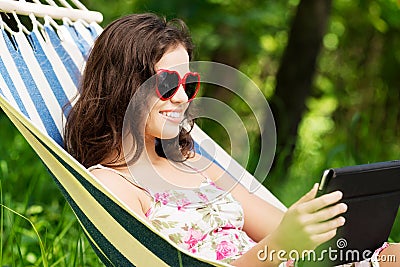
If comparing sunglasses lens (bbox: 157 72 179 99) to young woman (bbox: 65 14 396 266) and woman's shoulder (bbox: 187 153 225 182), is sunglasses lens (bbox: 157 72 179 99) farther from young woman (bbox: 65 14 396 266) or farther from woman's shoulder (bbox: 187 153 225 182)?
woman's shoulder (bbox: 187 153 225 182)

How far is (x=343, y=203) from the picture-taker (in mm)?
1477

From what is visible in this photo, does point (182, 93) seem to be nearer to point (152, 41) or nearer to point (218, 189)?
point (152, 41)

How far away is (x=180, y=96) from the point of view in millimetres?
1855

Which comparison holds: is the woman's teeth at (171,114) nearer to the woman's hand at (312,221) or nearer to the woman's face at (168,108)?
the woman's face at (168,108)

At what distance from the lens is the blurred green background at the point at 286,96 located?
271 cm

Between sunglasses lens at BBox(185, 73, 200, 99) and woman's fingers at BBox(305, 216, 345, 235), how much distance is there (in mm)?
576

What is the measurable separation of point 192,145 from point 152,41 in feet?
1.31

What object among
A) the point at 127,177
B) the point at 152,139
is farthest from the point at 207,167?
the point at 127,177

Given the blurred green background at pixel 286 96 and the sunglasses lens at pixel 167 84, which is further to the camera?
the blurred green background at pixel 286 96

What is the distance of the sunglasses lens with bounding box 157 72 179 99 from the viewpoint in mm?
1839

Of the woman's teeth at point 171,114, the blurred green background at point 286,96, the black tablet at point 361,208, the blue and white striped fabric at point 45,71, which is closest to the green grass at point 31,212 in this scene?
the blurred green background at point 286,96

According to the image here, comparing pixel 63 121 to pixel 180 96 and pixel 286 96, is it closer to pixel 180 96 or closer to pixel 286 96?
pixel 180 96

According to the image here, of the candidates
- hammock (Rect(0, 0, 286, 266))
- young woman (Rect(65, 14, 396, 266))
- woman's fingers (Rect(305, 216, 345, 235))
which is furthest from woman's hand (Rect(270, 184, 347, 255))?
young woman (Rect(65, 14, 396, 266))

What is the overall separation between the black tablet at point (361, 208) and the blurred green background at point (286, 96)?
0.77 metres
